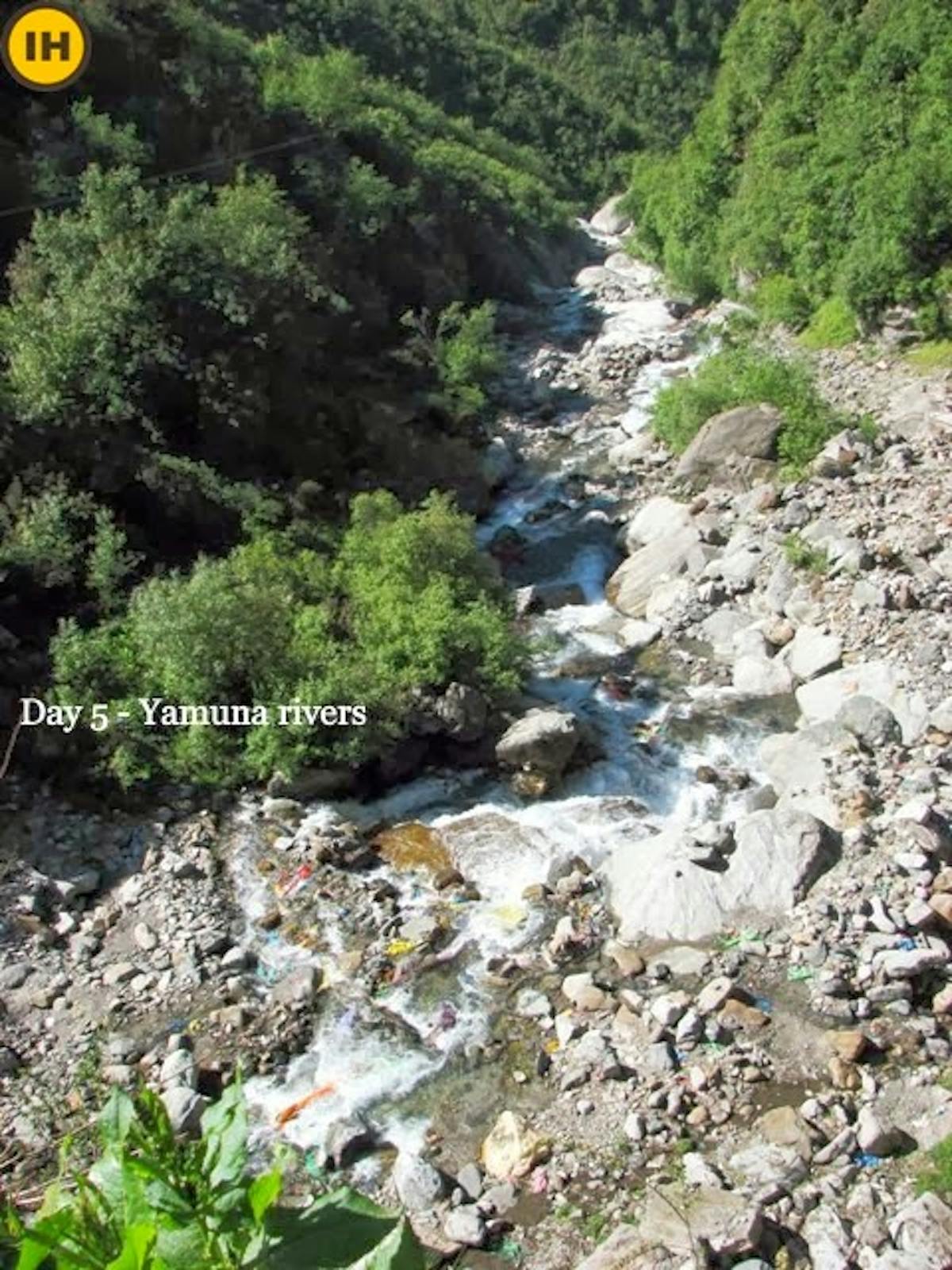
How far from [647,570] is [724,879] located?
7.78m

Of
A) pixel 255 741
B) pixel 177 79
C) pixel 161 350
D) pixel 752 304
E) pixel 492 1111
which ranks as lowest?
pixel 492 1111

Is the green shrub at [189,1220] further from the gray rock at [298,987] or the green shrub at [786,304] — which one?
the green shrub at [786,304]

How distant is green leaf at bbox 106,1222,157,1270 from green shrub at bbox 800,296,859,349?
22581 millimetres

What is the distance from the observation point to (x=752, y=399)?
19.2 meters

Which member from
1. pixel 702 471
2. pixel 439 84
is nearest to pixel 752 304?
pixel 702 471

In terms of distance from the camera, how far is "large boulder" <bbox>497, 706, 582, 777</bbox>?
1268 cm

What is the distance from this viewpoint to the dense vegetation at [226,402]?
13172mm

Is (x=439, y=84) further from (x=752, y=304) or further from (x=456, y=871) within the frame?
(x=456, y=871)

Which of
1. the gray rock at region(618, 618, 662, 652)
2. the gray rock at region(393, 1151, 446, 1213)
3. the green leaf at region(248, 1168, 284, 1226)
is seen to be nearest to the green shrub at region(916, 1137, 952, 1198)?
the gray rock at region(393, 1151, 446, 1213)

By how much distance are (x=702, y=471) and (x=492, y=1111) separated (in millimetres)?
13056

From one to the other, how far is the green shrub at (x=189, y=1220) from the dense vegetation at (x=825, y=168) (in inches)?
824

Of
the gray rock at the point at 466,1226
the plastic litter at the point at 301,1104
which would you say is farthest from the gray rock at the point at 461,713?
the gray rock at the point at 466,1226

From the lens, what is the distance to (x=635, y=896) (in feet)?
33.9

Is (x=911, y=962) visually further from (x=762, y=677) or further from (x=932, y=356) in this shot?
(x=932, y=356)
